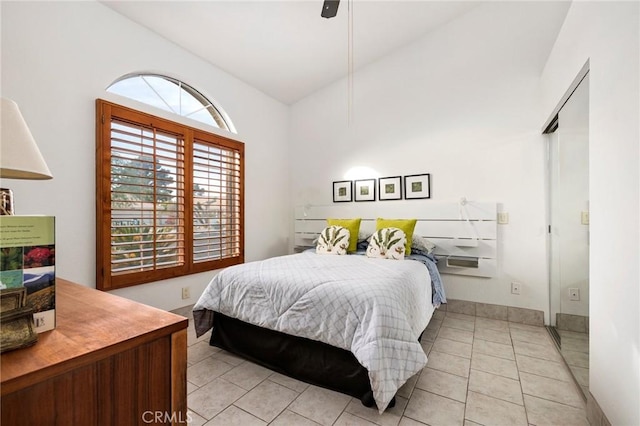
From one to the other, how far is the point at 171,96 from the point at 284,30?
1385 mm

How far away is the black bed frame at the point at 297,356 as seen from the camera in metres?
1.71

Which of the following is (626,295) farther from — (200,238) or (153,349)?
(200,238)

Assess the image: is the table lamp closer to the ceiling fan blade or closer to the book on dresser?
the book on dresser

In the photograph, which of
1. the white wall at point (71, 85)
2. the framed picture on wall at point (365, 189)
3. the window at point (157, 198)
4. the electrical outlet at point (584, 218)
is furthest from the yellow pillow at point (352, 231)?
the electrical outlet at point (584, 218)

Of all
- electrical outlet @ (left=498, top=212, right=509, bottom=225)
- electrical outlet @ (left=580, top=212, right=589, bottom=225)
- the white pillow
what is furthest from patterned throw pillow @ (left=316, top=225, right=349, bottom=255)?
electrical outlet @ (left=580, top=212, right=589, bottom=225)

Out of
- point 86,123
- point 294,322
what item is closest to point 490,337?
point 294,322

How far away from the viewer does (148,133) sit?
8.76ft

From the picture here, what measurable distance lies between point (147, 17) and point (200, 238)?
7.04 feet

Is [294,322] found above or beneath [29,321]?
beneath

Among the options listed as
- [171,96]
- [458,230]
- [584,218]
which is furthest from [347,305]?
[171,96]

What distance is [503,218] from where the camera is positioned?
302 cm

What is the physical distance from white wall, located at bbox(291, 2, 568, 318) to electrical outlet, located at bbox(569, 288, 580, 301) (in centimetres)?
93

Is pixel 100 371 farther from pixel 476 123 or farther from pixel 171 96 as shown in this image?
pixel 476 123

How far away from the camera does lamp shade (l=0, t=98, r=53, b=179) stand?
0.73 m
